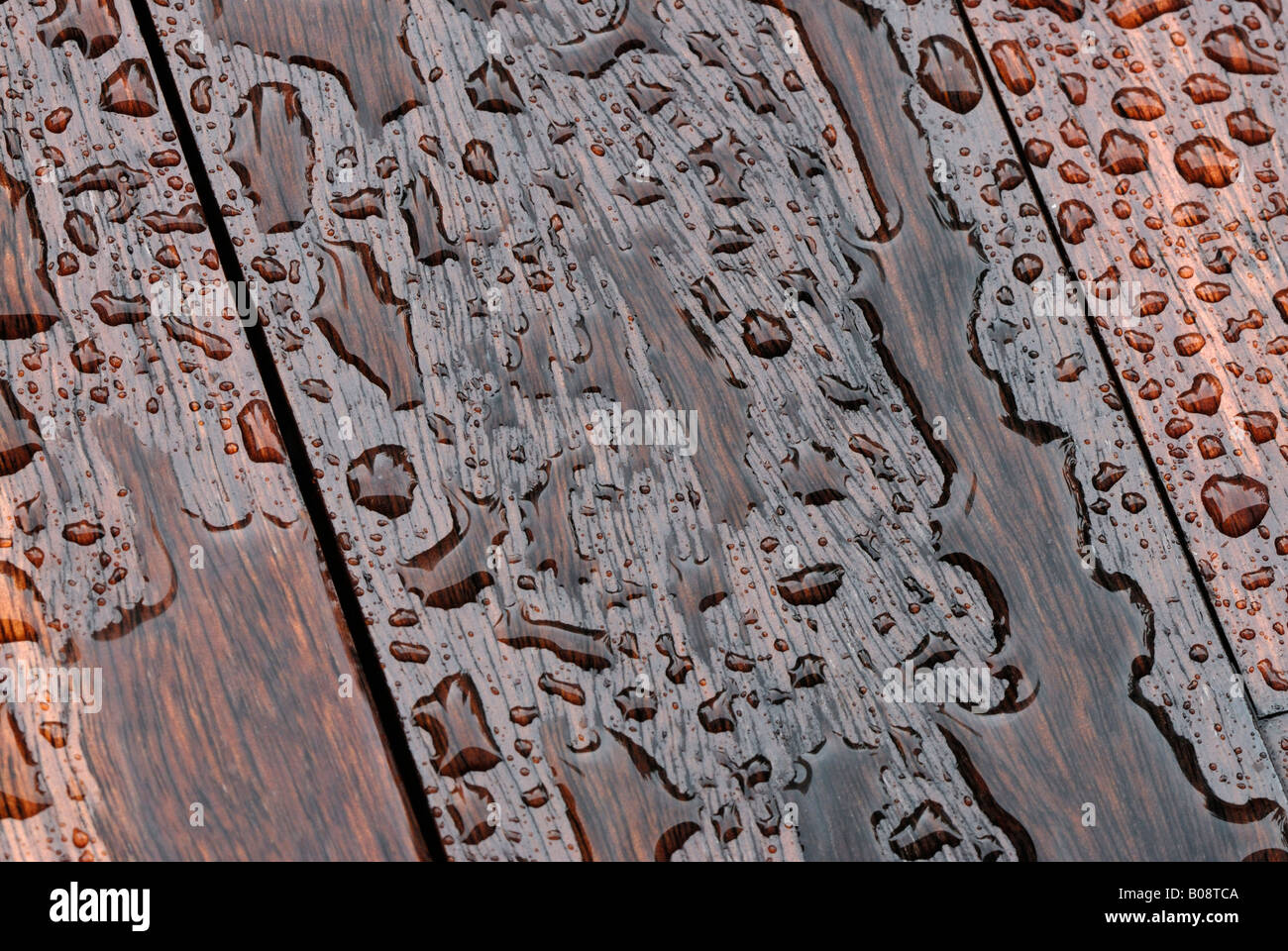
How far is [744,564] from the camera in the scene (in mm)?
443

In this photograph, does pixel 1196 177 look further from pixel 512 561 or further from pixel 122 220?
pixel 122 220

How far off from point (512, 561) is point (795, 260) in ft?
0.73

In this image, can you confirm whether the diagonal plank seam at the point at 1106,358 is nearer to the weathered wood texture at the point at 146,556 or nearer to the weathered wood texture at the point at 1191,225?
the weathered wood texture at the point at 1191,225

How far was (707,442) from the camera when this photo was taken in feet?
1.50

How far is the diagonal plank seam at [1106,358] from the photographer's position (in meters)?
0.45

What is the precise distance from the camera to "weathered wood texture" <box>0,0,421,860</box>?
16.0 inches

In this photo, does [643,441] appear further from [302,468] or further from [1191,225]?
[1191,225]

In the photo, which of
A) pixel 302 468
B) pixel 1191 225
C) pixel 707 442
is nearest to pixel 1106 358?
pixel 1191 225

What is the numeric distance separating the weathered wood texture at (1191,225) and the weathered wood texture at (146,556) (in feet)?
1.43

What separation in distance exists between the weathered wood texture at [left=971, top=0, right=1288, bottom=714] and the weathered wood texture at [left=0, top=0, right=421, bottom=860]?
434 millimetres

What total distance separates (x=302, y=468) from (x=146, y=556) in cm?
8

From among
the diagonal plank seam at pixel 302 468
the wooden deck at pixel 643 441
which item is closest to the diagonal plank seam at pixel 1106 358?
the wooden deck at pixel 643 441

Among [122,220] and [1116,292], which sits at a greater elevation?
[122,220]
